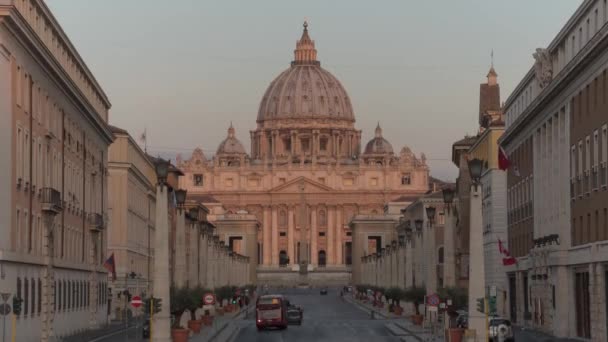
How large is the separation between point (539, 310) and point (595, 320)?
14.9m

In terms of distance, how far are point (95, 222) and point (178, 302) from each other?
17.5 metres

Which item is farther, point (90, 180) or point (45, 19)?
point (90, 180)

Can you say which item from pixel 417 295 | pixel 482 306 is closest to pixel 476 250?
pixel 482 306

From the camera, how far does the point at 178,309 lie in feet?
208

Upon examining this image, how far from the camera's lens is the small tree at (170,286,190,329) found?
208 ft

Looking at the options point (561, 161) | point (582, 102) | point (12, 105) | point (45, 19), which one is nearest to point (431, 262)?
point (561, 161)

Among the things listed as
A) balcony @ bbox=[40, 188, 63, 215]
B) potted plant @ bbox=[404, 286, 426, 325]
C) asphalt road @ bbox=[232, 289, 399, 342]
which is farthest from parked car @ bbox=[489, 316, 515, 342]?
potted plant @ bbox=[404, 286, 426, 325]

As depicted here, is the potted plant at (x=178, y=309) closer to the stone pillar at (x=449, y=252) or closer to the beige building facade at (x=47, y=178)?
the beige building facade at (x=47, y=178)

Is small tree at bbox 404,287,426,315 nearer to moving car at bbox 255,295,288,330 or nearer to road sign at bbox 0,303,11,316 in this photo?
moving car at bbox 255,295,288,330

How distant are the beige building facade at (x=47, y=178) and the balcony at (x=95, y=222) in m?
0.09

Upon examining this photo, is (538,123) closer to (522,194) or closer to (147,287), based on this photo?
(522,194)

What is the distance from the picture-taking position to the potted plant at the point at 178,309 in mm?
59656

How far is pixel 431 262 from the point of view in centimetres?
7781

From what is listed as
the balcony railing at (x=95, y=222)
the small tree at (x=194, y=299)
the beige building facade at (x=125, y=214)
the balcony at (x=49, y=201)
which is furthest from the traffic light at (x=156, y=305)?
the beige building facade at (x=125, y=214)
